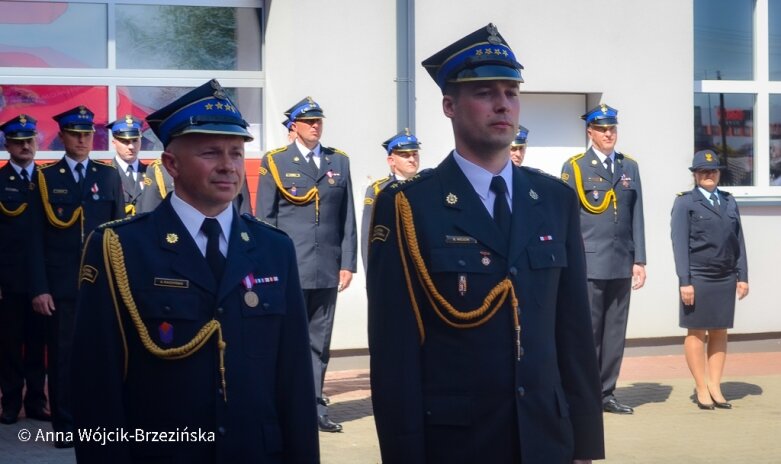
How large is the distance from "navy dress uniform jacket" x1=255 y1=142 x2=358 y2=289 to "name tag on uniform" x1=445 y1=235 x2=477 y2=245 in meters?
5.67

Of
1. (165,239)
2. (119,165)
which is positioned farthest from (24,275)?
(165,239)

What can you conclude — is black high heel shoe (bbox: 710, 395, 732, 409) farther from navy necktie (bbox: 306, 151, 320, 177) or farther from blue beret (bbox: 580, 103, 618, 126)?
navy necktie (bbox: 306, 151, 320, 177)

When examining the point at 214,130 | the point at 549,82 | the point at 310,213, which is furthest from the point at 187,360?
the point at 549,82

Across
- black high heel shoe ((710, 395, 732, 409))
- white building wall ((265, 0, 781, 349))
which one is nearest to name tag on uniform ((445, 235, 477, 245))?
black high heel shoe ((710, 395, 732, 409))

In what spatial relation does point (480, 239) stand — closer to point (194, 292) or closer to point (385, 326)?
point (385, 326)

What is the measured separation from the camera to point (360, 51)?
1276 cm

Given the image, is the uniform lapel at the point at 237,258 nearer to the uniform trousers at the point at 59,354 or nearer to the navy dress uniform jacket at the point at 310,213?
the uniform trousers at the point at 59,354

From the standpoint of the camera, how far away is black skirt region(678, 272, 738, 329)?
10.8 metres

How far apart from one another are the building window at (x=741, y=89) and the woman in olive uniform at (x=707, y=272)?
3595 mm

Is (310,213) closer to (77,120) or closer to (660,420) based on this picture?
(77,120)

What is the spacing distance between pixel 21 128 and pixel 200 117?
690 centimetres

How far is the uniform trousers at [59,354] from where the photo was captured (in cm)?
905

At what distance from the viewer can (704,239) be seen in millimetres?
10859

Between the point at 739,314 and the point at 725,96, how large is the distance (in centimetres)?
256
